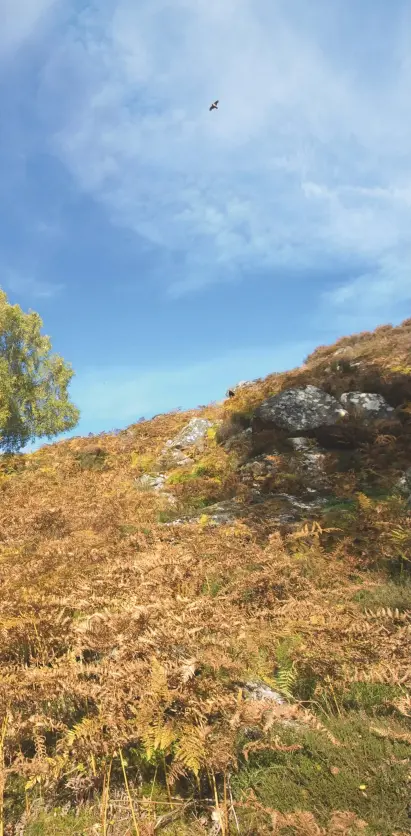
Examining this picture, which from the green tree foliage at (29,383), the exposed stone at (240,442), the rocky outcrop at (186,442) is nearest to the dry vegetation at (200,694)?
the exposed stone at (240,442)

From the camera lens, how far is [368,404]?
1174 centimetres

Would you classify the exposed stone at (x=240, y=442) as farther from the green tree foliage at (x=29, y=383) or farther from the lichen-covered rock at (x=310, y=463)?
the green tree foliage at (x=29, y=383)

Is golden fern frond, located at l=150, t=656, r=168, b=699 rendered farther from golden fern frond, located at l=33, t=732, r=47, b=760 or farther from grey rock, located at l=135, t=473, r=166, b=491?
grey rock, located at l=135, t=473, r=166, b=491

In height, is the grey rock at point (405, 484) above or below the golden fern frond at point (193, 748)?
above

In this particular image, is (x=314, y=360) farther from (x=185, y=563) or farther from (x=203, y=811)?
(x=203, y=811)

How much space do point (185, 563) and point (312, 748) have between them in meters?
1.99

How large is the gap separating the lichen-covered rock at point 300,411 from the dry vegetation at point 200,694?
596cm

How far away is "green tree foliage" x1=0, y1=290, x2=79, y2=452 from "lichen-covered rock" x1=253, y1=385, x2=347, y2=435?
57.5 feet

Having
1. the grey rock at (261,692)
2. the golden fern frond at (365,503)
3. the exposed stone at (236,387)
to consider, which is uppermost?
the exposed stone at (236,387)

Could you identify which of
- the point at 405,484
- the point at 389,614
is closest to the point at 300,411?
the point at 405,484

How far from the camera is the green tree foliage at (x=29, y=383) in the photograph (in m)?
26.7

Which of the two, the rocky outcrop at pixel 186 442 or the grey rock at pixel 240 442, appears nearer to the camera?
the grey rock at pixel 240 442

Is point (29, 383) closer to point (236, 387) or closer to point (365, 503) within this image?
point (236, 387)

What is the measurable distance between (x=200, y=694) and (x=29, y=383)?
27.4 m
